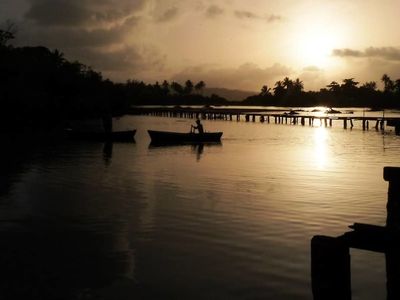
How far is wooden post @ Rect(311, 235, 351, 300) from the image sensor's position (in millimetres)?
5551

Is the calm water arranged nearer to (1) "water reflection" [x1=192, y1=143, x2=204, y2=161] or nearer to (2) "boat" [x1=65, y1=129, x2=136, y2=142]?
(1) "water reflection" [x1=192, y1=143, x2=204, y2=161]

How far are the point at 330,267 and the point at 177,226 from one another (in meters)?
9.40

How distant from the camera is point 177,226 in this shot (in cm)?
1470

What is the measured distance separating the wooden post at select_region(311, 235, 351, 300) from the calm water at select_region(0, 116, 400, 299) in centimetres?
381

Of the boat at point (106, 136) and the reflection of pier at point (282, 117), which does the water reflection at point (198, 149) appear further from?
the reflection of pier at point (282, 117)

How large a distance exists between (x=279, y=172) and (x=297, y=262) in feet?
54.7

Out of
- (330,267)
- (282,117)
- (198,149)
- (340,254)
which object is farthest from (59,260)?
(282,117)

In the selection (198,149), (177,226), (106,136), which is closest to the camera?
(177,226)

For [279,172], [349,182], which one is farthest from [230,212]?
[279,172]

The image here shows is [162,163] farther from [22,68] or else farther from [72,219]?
[22,68]

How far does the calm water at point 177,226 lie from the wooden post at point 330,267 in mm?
3814

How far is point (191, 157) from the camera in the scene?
1425 inches

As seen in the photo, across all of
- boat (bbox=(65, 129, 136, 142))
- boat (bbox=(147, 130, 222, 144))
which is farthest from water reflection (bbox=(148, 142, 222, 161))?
boat (bbox=(65, 129, 136, 142))

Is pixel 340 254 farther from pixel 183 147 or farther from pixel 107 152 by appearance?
pixel 183 147
